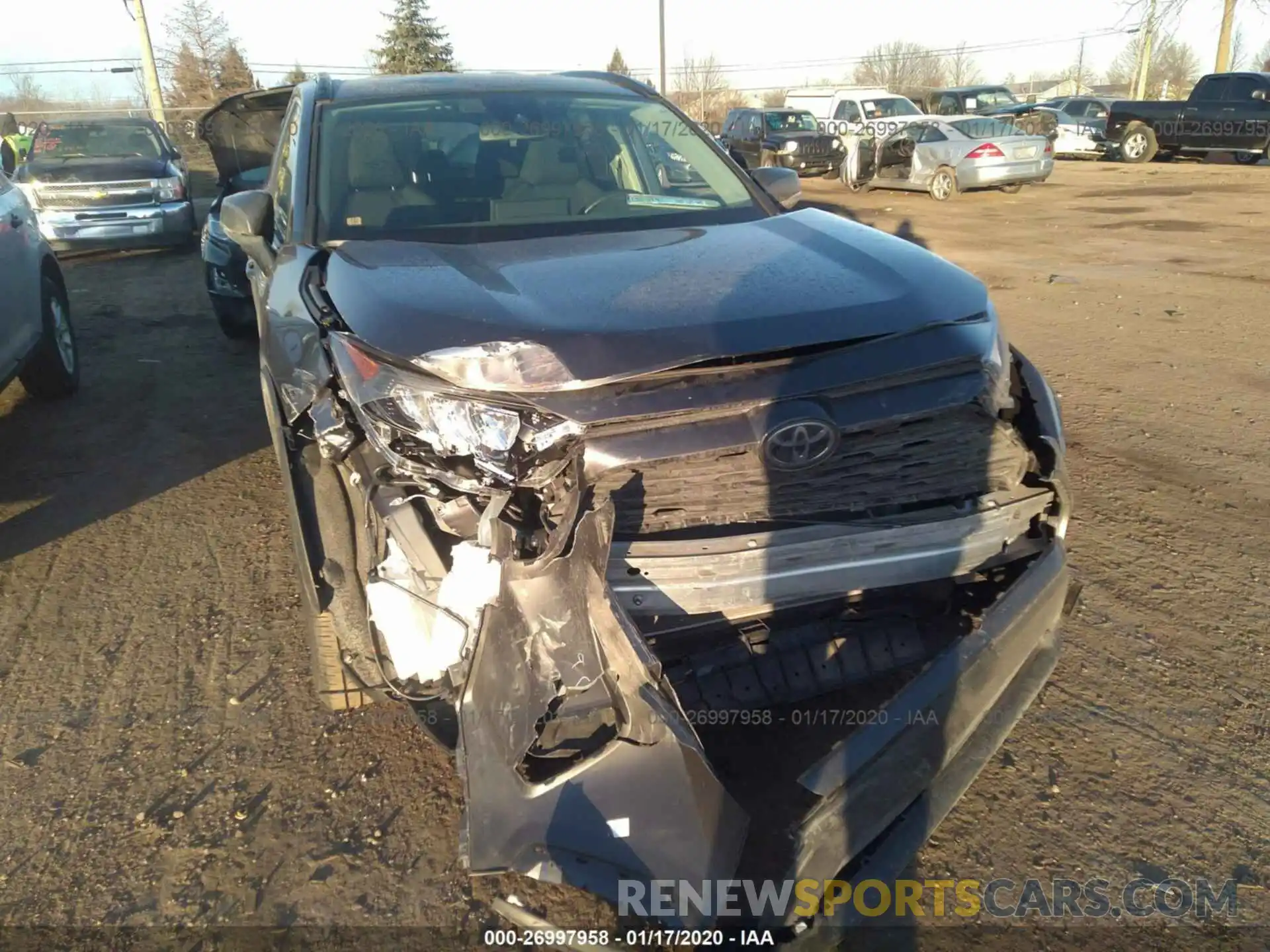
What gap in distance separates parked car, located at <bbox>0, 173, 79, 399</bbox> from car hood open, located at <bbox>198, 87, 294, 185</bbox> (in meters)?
1.66

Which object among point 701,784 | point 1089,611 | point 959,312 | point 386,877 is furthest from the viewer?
point 1089,611

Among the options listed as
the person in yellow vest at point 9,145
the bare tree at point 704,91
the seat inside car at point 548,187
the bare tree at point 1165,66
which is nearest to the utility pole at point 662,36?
the bare tree at point 704,91

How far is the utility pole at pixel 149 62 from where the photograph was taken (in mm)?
24141

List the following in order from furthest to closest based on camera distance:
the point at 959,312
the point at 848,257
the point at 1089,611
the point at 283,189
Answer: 1. the point at 283,189
2. the point at 1089,611
3. the point at 848,257
4. the point at 959,312

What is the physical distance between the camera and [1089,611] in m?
3.41

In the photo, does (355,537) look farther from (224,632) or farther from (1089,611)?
(1089,611)

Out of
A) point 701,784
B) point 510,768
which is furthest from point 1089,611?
point 510,768

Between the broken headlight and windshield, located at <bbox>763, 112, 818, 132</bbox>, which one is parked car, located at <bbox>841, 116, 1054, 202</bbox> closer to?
windshield, located at <bbox>763, 112, 818, 132</bbox>

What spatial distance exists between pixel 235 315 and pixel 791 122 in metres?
17.6

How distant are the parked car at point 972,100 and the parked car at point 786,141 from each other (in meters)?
4.26

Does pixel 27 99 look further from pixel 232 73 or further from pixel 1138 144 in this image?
pixel 1138 144

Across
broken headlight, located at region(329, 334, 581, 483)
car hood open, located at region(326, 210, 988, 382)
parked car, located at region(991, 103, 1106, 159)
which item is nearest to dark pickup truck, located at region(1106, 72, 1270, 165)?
parked car, located at region(991, 103, 1106, 159)

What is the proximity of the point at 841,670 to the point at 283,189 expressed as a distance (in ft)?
9.46

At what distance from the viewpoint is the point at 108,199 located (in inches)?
448
